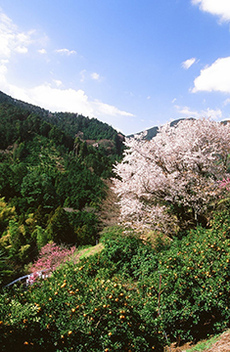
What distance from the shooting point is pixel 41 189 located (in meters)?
32.3

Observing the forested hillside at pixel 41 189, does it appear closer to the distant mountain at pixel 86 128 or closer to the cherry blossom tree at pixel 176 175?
the cherry blossom tree at pixel 176 175

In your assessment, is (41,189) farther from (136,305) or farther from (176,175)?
(136,305)

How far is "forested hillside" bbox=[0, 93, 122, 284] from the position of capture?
2114cm

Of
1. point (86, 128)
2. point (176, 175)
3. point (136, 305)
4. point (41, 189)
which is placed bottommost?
point (41, 189)

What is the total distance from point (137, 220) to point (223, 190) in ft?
10.9

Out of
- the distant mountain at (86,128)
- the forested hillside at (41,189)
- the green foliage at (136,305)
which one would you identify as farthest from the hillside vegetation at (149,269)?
the distant mountain at (86,128)

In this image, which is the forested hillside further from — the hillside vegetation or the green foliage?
the green foliage

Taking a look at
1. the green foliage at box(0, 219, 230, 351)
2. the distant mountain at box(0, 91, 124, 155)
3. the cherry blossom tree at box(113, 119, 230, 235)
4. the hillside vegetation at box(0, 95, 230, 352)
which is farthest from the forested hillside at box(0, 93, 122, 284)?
the distant mountain at box(0, 91, 124, 155)

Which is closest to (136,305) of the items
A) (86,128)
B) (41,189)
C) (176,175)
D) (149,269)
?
(149,269)

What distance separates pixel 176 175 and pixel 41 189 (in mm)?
28286

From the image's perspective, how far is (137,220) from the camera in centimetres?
845

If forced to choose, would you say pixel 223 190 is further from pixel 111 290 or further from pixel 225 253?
pixel 111 290

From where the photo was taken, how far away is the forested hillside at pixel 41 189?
→ 21.1 meters

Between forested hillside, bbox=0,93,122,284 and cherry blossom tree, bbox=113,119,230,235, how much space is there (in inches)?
194
